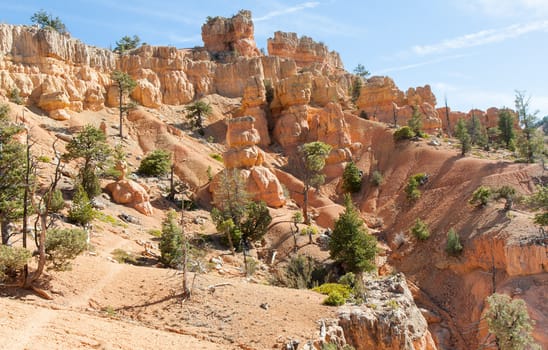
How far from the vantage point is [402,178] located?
5291cm

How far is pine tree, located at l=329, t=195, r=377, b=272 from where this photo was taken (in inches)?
1380

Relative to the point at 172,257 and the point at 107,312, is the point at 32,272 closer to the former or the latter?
the point at 107,312

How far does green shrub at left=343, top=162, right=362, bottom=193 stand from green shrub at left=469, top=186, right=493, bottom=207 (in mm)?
14440

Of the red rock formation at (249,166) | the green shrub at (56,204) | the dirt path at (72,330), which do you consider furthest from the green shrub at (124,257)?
the red rock formation at (249,166)

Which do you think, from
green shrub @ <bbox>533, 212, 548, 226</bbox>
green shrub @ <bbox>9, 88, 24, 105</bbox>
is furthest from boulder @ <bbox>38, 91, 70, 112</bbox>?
green shrub @ <bbox>533, 212, 548, 226</bbox>

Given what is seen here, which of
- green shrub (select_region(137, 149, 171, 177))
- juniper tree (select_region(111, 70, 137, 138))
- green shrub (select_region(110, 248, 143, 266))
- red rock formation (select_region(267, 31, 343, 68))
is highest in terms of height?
red rock formation (select_region(267, 31, 343, 68))

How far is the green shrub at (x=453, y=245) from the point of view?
3853cm

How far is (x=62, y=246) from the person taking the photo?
2205 cm

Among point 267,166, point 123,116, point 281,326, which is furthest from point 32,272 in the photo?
point 123,116

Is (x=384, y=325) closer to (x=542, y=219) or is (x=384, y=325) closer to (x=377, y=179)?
(x=542, y=219)

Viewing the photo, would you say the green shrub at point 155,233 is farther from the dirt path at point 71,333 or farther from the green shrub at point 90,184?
the dirt path at point 71,333

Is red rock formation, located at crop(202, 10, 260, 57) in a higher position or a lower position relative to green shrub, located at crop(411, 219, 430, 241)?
higher

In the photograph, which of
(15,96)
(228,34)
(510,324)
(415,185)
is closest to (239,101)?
(228,34)

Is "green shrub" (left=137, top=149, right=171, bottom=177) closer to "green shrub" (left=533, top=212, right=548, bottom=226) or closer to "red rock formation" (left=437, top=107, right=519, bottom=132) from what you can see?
"green shrub" (left=533, top=212, right=548, bottom=226)
